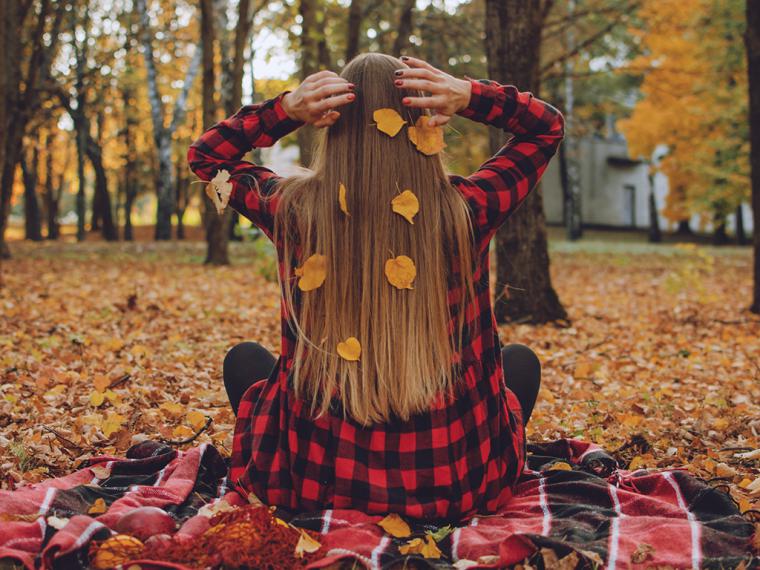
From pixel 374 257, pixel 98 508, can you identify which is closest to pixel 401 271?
pixel 374 257

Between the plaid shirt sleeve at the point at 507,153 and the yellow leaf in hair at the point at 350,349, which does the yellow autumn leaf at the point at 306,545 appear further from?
the plaid shirt sleeve at the point at 507,153

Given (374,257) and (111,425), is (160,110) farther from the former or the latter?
(374,257)

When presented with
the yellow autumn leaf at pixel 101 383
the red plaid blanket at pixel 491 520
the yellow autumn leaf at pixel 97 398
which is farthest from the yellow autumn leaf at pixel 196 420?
the red plaid blanket at pixel 491 520

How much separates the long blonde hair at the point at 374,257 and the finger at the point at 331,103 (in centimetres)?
→ 4

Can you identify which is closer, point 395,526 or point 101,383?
point 395,526

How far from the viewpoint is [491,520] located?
233 cm

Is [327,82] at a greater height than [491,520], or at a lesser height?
greater

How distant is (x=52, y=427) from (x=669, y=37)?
19.8 m

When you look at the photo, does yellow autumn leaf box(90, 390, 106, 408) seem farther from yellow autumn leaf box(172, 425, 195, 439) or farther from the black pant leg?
the black pant leg

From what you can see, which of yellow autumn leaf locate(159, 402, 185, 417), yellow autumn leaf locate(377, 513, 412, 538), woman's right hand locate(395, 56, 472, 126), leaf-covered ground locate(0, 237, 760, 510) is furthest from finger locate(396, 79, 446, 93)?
yellow autumn leaf locate(159, 402, 185, 417)

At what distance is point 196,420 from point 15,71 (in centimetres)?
962

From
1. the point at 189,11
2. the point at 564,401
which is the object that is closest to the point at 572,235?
the point at 189,11

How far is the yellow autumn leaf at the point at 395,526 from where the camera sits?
7.10ft

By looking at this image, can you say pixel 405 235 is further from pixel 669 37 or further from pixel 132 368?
pixel 669 37
